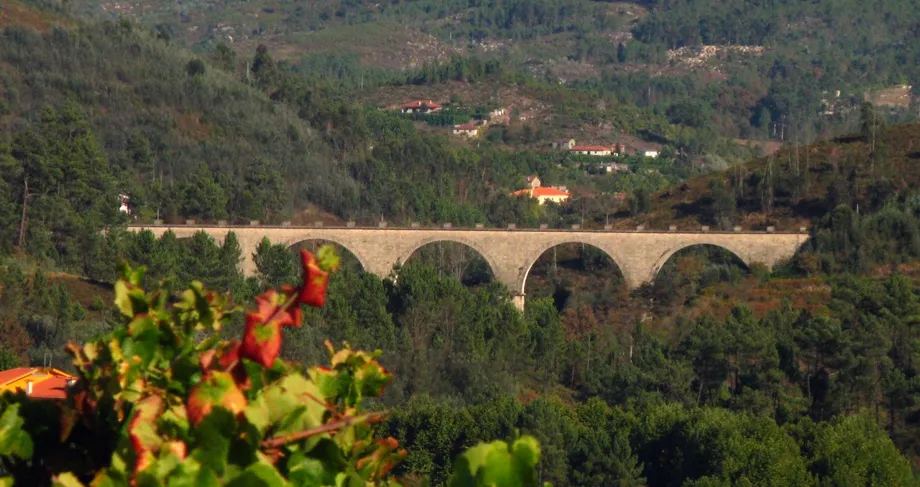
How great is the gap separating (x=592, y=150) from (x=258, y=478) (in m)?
111

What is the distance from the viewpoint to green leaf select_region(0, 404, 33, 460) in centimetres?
423

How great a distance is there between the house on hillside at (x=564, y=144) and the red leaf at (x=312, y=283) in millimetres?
111067

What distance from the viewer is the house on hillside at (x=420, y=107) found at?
403ft

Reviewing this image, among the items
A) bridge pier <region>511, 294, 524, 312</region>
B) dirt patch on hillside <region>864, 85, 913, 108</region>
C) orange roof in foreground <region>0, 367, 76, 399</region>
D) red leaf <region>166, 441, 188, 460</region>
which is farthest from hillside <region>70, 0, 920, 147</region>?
red leaf <region>166, 441, 188, 460</region>

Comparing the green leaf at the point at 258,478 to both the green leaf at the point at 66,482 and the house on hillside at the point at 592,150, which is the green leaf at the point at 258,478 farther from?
the house on hillside at the point at 592,150

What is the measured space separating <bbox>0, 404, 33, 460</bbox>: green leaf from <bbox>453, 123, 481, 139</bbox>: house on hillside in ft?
368

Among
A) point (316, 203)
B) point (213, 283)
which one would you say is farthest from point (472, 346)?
point (316, 203)

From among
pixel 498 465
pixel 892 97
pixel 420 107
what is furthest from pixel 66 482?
pixel 892 97

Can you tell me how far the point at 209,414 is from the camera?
3682 millimetres

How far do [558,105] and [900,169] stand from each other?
60.9m

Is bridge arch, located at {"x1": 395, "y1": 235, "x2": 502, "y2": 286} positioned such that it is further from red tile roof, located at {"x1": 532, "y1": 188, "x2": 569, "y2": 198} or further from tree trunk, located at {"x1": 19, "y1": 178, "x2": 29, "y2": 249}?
red tile roof, located at {"x1": 532, "y1": 188, "x2": 569, "y2": 198}

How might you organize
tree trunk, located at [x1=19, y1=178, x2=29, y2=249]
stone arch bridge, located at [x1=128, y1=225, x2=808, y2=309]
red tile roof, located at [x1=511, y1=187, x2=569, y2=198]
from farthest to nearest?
red tile roof, located at [x1=511, y1=187, x2=569, y2=198] < stone arch bridge, located at [x1=128, y1=225, x2=808, y2=309] < tree trunk, located at [x1=19, y1=178, x2=29, y2=249]

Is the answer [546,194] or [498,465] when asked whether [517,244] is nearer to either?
[546,194]

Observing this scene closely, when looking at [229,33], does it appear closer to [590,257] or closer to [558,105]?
[558,105]
